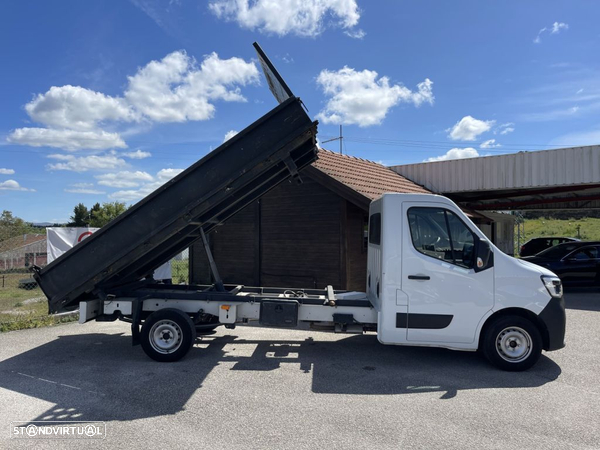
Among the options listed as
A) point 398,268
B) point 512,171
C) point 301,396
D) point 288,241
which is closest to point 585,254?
point 512,171

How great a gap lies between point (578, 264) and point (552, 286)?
8608 mm

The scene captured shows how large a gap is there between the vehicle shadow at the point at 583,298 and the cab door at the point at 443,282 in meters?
6.47

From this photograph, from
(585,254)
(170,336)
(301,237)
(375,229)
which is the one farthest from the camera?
(585,254)

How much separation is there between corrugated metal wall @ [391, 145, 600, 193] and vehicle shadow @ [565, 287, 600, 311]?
139 inches

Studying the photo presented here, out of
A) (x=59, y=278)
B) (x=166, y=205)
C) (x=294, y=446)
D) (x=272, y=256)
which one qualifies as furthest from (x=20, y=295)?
(x=294, y=446)

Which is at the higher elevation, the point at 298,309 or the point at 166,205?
the point at 166,205

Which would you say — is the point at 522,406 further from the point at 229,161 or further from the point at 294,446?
the point at 229,161

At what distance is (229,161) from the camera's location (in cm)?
538

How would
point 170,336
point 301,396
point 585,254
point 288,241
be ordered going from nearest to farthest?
point 301,396 → point 170,336 → point 288,241 → point 585,254

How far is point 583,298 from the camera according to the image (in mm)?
11344

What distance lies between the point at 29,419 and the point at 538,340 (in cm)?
614

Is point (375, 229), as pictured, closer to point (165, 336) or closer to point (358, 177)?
point (165, 336)

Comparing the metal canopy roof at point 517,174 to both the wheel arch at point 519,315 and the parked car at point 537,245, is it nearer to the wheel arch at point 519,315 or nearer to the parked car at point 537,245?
the parked car at point 537,245

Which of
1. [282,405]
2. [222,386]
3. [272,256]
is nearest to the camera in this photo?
[282,405]
